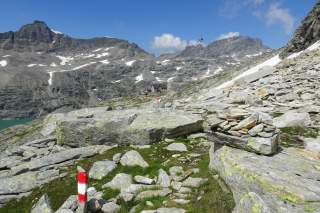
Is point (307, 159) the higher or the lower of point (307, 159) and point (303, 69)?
the lower

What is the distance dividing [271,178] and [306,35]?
8356 centimetres

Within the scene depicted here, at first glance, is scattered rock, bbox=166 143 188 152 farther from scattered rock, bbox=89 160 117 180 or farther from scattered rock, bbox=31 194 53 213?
scattered rock, bbox=31 194 53 213

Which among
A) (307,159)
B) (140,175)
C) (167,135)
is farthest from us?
(167,135)

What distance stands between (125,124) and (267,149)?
10.6 metres

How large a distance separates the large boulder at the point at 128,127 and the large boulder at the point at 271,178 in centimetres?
659

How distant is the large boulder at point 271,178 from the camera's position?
31.0 ft

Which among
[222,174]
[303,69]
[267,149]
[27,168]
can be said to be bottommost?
[27,168]

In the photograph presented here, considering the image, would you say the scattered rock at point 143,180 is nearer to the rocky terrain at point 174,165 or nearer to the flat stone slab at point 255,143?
the rocky terrain at point 174,165

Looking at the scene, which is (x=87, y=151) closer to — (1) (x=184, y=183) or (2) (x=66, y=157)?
(2) (x=66, y=157)

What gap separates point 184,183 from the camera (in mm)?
13305

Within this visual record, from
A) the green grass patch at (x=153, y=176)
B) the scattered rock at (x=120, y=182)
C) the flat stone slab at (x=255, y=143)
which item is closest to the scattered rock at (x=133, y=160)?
the green grass patch at (x=153, y=176)

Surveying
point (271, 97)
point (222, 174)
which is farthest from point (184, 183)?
point (271, 97)

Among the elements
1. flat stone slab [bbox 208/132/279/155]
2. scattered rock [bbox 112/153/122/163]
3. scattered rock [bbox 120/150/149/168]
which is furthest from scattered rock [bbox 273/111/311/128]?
scattered rock [bbox 112/153/122/163]

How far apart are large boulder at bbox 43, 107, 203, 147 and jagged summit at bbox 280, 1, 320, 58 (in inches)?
2792
